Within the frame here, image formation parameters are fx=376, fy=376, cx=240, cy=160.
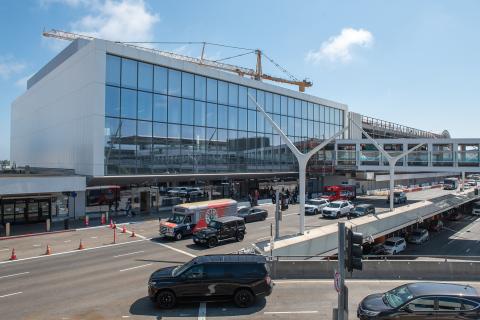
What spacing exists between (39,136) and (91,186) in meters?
20.6

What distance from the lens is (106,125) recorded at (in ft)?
119

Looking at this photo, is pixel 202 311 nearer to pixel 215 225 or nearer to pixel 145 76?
pixel 215 225

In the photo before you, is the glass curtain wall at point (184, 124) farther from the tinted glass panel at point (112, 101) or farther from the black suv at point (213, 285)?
the black suv at point (213, 285)

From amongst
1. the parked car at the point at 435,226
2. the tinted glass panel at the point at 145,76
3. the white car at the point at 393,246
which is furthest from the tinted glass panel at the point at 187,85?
the parked car at the point at 435,226

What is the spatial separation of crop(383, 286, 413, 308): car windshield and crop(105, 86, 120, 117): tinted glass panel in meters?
31.5

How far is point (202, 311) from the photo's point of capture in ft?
43.1

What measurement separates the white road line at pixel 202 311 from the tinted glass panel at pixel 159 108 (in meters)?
29.0

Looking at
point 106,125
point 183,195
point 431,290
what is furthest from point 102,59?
point 431,290

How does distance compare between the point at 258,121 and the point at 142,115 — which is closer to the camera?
the point at 142,115

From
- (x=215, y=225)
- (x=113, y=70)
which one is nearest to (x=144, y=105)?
(x=113, y=70)

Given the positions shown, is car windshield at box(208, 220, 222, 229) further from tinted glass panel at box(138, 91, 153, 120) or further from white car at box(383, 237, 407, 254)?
tinted glass panel at box(138, 91, 153, 120)

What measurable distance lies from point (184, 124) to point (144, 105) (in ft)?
18.5

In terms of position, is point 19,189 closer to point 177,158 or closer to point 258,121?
point 177,158

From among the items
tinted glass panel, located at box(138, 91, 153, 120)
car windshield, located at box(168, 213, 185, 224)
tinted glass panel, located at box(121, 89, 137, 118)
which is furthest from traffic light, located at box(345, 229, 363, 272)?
tinted glass panel, located at box(138, 91, 153, 120)
